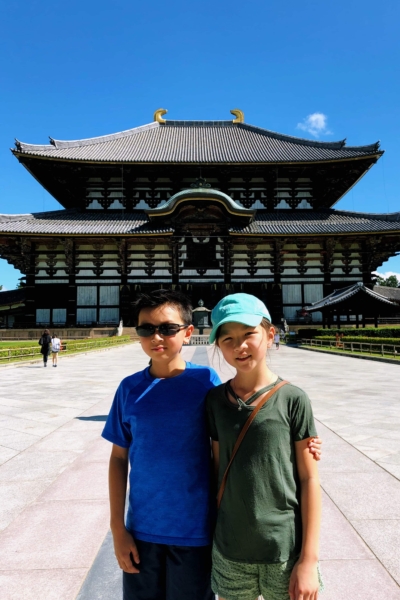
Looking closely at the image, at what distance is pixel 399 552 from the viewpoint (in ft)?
8.41

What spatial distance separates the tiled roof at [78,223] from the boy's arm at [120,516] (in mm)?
26835

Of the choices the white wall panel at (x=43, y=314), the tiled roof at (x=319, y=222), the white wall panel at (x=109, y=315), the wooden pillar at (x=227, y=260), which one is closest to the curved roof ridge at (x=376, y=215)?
the tiled roof at (x=319, y=222)

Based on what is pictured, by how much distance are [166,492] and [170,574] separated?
323mm

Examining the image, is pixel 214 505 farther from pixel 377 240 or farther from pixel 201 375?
pixel 377 240

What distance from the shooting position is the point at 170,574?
1.55 m

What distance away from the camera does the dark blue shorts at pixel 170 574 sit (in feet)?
5.02

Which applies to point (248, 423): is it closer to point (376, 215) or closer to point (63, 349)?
point (63, 349)

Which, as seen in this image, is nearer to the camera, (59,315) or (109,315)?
(59,315)

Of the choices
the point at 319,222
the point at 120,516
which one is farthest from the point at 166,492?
the point at 319,222

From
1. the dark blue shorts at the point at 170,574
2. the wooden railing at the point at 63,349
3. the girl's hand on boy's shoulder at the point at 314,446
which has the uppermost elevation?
the girl's hand on boy's shoulder at the point at 314,446

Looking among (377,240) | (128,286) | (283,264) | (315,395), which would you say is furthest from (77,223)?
(315,395)

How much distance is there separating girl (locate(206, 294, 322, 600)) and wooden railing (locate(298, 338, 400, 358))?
51.4 feet

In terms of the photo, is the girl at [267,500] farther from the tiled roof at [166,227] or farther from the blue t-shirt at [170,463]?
the tiled roof at [166,227]

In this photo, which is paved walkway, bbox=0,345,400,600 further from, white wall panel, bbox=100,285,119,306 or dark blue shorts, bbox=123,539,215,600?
white wall panel, bbox=100,285,119,306
